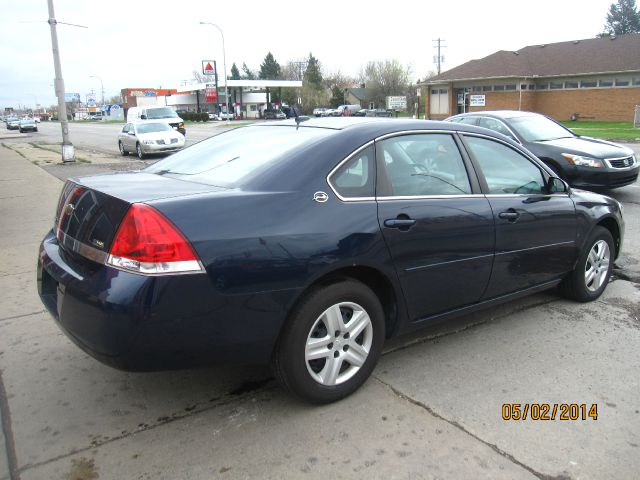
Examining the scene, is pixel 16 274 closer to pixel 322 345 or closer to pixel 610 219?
pixel 322 345

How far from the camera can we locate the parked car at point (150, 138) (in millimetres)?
19516

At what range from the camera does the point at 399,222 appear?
128 inches

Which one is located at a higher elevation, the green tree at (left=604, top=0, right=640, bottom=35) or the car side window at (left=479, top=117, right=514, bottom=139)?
the green tree at (left=604, top=0, right=640, bottom=35)

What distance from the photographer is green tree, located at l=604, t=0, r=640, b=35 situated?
252 feet

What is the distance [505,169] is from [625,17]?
90.0 m

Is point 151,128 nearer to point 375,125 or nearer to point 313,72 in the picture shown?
point 375,125

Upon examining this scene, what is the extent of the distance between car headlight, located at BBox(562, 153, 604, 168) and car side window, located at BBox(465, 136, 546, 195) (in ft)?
17.7

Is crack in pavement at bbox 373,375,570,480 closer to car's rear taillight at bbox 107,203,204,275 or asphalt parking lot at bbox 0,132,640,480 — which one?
asphalt parking lot at bbox 0,132,640,480

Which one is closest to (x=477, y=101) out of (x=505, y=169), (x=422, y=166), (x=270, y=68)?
(x=505, y=169)

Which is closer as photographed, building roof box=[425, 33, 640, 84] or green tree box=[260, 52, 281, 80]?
building roof box=[425, 33, 640, 84]

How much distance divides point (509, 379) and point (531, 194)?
148 cm

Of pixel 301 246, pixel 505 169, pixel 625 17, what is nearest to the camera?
pixel 301 246

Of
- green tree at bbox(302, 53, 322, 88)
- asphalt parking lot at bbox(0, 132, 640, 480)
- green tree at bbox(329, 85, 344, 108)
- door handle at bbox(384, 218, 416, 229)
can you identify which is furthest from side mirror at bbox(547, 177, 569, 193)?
green tree at bbox(302, 53, 322, 88)

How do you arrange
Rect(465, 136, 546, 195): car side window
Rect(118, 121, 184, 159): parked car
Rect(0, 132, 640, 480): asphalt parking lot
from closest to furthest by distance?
Rect(0, 132, 640, 480): asphalt parking lot < Rect(465, 136, 546, 195): car side window < Rect(118, 121, 184, 159): parked car
